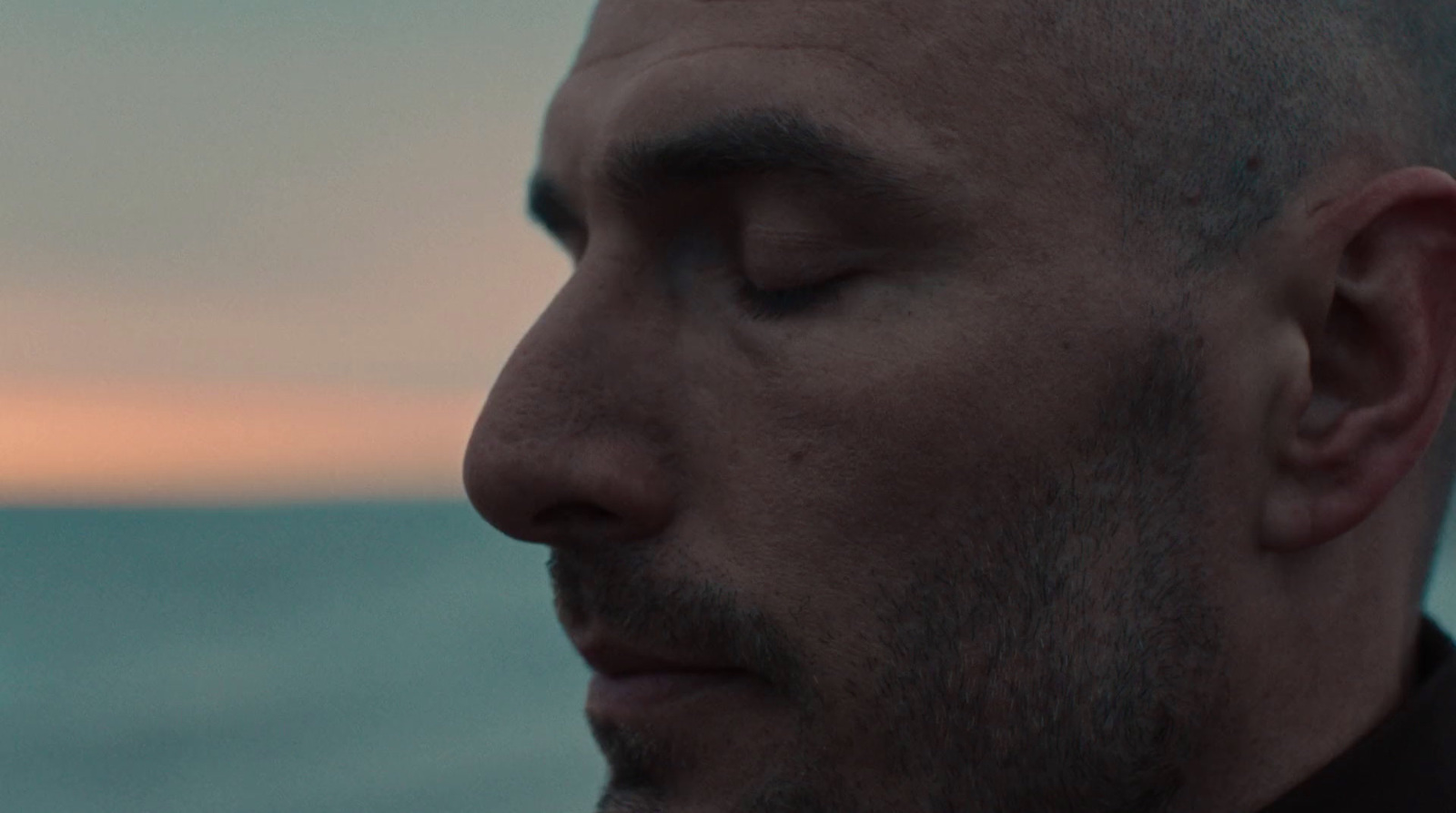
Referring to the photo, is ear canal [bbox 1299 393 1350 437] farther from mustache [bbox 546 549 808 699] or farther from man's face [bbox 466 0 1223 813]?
mustache [bbox 546 549 808 699]

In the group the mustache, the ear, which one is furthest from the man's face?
the ear

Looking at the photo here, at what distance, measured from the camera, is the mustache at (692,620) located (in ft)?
6.17

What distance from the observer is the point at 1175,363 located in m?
1.91

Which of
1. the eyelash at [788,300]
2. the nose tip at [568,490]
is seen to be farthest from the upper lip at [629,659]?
the eyelash at [788,300]

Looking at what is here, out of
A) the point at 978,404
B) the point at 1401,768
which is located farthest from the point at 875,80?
the point at 1401,768

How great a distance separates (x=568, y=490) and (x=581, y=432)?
6cm

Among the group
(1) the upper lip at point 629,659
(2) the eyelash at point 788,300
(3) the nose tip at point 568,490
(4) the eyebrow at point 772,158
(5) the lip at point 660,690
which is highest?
(4) the eyebrow at point 772,158

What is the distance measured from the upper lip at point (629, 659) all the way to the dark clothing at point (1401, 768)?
0.64 meters

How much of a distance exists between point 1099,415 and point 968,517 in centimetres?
18

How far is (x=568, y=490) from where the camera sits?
6.27ft

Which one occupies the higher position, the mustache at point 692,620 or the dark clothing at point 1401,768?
the mustache at point 692,620

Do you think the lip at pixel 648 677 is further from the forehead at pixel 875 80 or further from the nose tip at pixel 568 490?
the forehead at pixel 875 80

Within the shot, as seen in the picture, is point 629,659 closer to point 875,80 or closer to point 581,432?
point 581,432

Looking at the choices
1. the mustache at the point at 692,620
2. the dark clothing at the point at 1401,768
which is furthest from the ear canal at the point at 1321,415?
the mustache at the point at 692,620
